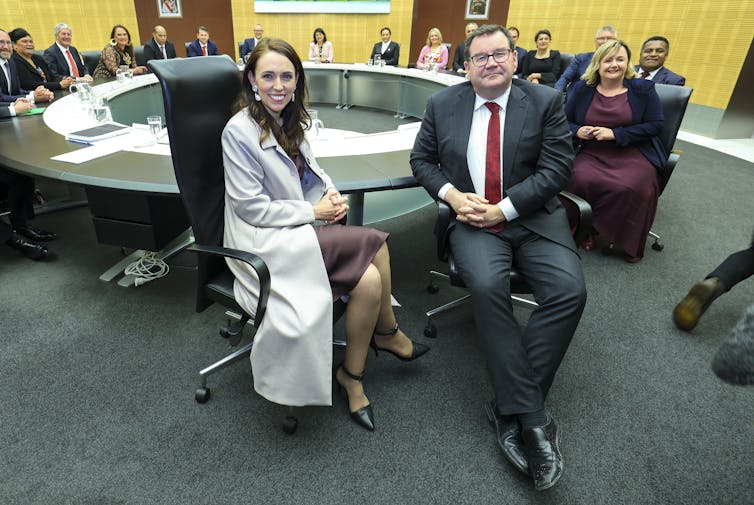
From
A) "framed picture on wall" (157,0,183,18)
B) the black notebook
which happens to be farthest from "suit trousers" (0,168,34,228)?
"framed picture on wall" (157,0,183,18)

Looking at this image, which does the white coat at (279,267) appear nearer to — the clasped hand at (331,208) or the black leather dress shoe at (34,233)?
the clasped hand at (331,208)

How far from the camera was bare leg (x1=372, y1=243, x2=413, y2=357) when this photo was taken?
165 centimetres

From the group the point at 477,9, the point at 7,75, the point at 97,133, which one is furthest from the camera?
the point at 477,9

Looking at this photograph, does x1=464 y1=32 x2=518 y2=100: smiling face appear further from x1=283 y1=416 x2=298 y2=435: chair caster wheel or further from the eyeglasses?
x1=283 y1=416 x2=298 y2=435: chair caster wheel

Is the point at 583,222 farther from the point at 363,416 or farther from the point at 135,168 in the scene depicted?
the point at 135,168

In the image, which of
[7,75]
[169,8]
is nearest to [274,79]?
[7,75]

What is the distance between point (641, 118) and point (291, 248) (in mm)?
2393

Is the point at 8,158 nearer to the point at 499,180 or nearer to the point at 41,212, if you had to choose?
the point at 41,212

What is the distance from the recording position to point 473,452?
1.54m

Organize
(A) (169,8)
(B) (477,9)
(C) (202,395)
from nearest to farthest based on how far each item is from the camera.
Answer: (C) (202,395), (B) (477,9), (A) (169,8)

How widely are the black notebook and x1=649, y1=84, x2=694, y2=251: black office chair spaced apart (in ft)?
10.3

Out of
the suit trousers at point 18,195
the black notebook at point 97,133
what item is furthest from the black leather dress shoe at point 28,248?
the black notebook at point 97,133

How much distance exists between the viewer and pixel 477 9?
9.09m

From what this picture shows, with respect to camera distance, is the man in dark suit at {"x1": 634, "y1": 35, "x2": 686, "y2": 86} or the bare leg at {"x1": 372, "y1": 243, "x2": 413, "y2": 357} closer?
the bare leg at {"x1": 372, "y1": 243, "x2": 413, "y2": 357}
